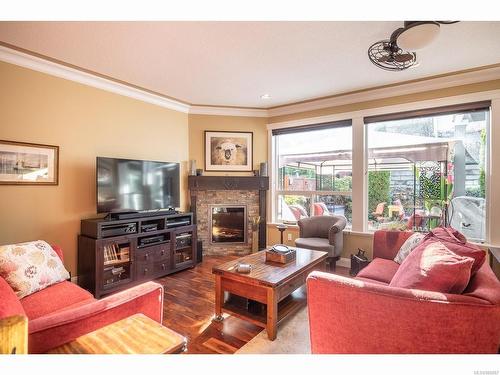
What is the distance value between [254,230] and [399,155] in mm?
2627

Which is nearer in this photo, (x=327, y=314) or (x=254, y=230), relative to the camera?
(x=327, y=314)

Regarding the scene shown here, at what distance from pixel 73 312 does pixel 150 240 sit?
90.5 inches

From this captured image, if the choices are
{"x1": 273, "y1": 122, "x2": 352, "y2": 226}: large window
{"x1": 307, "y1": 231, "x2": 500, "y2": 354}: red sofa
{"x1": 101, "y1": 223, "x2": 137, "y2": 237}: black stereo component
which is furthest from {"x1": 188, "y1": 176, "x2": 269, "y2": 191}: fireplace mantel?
{"x1": 307, "y1": 231, "x2": 500, "y2": 354}: red sofa

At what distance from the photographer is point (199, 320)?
93.8 inches

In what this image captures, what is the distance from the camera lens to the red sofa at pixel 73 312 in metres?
1.07

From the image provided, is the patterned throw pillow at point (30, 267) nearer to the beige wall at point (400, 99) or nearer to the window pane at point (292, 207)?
the window pane at point (292, 207)

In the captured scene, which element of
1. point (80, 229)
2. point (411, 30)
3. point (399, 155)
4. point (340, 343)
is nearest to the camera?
point (340, 343)

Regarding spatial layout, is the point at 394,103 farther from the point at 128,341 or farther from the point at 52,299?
the point at 52,299

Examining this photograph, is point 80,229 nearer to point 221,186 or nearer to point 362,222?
point 221,186

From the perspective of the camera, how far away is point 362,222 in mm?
3914

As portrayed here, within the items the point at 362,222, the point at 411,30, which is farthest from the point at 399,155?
the point at 411,30

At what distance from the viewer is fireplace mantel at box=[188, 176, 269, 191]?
4.47 meters

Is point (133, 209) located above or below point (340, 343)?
above

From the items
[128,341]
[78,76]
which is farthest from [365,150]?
[78,76]
